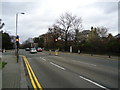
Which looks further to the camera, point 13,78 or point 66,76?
point 66,76

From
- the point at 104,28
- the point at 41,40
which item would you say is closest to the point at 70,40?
the point at 104,28

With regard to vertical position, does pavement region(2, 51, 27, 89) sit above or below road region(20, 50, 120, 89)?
below

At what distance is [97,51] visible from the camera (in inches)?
1433

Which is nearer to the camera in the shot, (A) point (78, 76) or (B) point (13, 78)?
(B) point (13, 78)

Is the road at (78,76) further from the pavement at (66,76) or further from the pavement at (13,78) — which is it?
the pavement at (13,78)

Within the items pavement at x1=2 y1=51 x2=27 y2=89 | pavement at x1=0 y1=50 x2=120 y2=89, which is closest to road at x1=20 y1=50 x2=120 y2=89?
pavement at x1=0 y1=50 x2=120 y2=89

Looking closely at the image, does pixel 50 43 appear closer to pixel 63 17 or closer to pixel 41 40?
pixel 63 17

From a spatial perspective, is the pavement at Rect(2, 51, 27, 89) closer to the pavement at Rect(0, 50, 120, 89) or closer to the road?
the pavement at Rect(0, 50, 120, 89)

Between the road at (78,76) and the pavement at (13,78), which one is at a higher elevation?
the road at (78,76)

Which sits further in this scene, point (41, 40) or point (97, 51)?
point (41, 40)

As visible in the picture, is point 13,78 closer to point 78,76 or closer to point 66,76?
point 66,76

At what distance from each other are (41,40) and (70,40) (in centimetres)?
6475

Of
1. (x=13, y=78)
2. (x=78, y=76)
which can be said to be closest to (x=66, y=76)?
(x=78, y=76)

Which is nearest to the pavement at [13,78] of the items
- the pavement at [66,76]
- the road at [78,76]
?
the pavement at [66,76]
